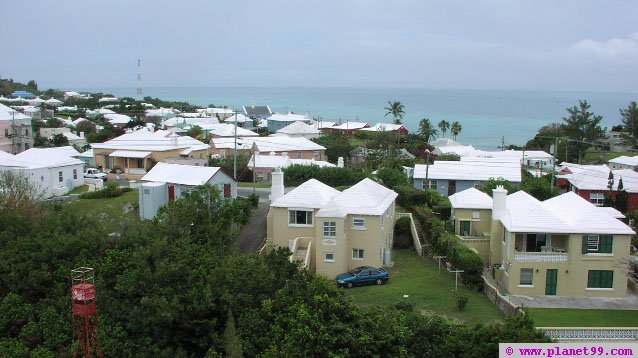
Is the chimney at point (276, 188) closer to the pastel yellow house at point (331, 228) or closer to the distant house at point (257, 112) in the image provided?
the pastel yellow house at point (331, 228)

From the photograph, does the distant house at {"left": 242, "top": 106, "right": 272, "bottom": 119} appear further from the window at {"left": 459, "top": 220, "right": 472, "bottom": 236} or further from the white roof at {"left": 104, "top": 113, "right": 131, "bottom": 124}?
the window at {"left": 459, "top": 220, "right": 472, "bottom": 236}

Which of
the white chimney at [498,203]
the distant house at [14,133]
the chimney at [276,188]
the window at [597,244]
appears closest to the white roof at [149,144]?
the distant house at [14,133]

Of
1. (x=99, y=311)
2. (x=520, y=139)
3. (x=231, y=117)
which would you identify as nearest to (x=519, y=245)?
(x=99, y=311)

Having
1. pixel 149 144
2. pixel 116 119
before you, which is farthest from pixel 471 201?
pixel 116 119

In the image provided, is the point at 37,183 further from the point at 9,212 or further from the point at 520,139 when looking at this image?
the point at 520,139

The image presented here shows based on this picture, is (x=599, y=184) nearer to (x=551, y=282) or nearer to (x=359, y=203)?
(x=551, y=282)
